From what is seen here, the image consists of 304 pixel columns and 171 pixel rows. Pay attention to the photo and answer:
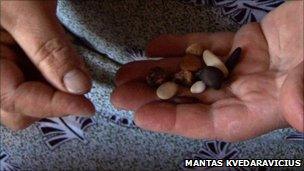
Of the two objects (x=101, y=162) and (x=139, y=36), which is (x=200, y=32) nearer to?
(x=139, y=36)

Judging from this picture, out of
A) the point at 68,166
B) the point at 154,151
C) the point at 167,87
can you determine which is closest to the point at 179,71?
the point at 167,87

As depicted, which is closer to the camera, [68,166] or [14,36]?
[14,36]

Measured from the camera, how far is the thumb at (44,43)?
0.44 meters

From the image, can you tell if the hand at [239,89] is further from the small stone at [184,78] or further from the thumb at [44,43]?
the thumb at [44,43]

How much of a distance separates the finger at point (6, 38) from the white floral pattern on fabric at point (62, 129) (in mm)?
295

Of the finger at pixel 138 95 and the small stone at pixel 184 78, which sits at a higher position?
the small stone at pixel 184 78

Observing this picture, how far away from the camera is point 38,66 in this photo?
45 centimetres

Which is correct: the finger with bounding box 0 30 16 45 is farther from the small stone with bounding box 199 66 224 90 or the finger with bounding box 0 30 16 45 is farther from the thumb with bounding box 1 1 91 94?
the small stone with bounding box 199 66 224 90

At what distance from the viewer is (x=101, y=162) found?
79cm

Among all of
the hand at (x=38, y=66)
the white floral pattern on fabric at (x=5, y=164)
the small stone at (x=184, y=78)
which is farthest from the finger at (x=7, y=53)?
the white floral pattern on fabric at (x=5, y=164)

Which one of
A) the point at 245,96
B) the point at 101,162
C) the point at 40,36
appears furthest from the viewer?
the point at 101,162

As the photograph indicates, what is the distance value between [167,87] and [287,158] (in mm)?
255

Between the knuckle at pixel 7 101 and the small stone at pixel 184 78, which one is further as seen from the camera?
the small stone at pixel 184 78

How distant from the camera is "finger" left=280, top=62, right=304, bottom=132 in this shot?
0.45m
